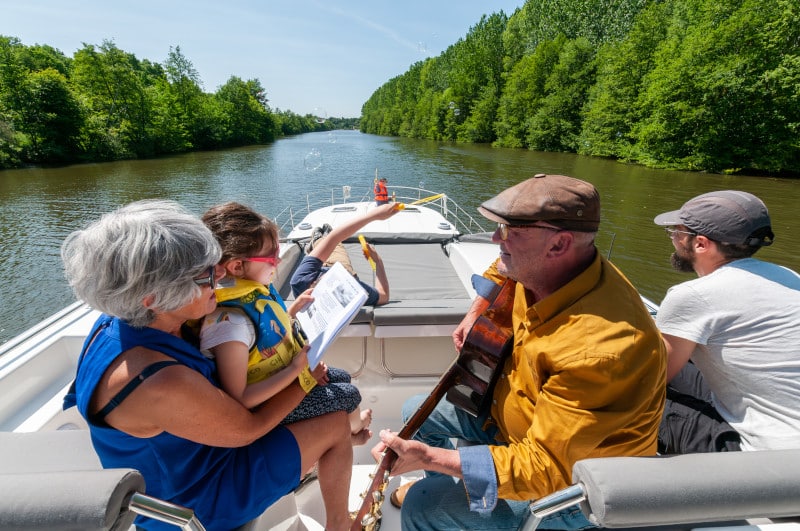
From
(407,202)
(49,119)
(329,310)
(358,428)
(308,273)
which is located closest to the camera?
(329,310)

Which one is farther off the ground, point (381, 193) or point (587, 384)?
point (587, 384)

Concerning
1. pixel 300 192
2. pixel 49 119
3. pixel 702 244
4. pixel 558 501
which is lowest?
pixel 300 192

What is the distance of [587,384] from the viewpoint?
1043 mm

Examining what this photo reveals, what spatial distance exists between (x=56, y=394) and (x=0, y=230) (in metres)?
14.9

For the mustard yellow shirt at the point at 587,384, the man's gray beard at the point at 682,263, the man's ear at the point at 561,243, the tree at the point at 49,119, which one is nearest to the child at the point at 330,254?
the man's ear at the point at 561,243

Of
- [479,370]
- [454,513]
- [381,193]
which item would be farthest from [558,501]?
[381,193]

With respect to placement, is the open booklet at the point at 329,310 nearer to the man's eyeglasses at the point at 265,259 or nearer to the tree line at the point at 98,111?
the man's eyeglasses at the point at 265,259

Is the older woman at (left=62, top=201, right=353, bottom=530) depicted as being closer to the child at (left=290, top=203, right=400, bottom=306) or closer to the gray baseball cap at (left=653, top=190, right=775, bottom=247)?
the child at (left=290, top=203, right=400, bottom=306)

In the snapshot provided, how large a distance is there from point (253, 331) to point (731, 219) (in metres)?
1.93

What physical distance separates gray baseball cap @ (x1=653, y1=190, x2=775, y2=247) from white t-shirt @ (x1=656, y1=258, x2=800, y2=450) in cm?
11

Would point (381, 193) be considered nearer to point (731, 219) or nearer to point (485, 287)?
point (485, 287)

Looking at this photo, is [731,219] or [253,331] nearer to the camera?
[253,331]

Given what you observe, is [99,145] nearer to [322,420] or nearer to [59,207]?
[59,207]

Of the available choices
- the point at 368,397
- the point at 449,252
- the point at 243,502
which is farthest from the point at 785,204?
the point at 243,502
